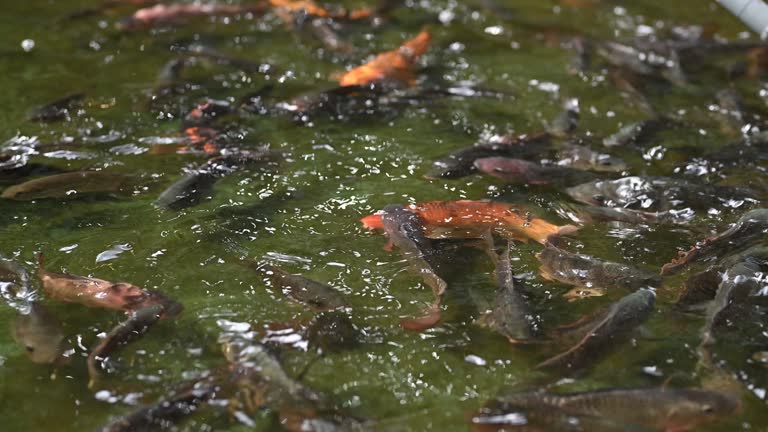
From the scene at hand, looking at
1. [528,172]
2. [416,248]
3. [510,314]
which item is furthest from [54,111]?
[510,314]

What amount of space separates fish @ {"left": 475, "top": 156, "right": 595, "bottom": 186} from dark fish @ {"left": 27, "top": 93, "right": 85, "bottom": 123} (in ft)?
7.46

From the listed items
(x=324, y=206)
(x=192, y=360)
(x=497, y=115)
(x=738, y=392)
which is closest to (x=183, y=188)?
(x=324, y=206)

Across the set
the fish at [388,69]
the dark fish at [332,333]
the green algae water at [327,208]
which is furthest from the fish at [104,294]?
the fish at [388,69]

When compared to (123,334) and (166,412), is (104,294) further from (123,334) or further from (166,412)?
(166,412)

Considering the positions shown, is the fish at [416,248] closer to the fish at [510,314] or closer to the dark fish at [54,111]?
the fish at [510,314]

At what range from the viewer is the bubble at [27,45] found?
5908 mm

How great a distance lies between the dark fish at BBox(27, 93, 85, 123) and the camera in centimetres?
472

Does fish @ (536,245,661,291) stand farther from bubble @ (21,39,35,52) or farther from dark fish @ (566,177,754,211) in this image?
bubble @ (21,39,35,52)

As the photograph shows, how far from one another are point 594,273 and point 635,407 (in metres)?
0.80

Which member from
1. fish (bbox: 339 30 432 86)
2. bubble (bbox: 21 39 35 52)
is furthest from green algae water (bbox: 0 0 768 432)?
fish (bbox: 339 30 432 86)

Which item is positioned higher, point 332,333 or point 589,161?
point 332,333

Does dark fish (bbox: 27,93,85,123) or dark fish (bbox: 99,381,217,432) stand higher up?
dark fish (bbox: 99,381,217,432)

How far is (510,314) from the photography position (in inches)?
117

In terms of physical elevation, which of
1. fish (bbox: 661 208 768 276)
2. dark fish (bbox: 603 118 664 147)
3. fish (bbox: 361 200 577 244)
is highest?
fish (bbox: 661 208 768 276)
